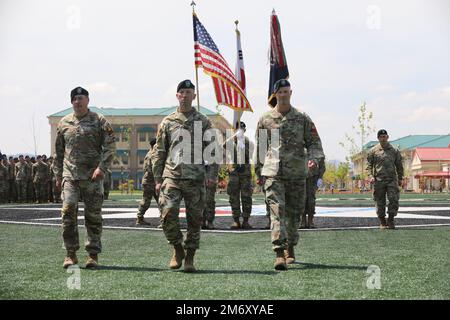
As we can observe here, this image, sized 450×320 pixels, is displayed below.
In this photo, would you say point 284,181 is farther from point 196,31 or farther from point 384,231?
point 196,31

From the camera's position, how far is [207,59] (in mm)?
15102

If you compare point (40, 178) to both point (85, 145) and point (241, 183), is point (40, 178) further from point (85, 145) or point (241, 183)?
point (85, 145)

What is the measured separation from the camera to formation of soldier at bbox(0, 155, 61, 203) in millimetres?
28203

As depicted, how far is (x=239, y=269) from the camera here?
6.99 meters

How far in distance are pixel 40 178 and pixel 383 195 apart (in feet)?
61.9

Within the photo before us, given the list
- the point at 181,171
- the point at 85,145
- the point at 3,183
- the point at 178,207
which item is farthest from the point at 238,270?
the point at 3,183

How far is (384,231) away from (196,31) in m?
6.72

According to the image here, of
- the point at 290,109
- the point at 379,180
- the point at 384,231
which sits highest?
the point at 290,109

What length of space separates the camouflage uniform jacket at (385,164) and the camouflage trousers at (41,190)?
18817mm

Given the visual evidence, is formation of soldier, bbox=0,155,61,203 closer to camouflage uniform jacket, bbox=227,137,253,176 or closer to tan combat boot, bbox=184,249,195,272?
camouflage uniform jacket, bbox=227,137,253,176

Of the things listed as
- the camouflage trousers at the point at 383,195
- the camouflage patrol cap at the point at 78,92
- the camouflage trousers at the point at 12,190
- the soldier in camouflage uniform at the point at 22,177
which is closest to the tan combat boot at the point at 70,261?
the camouflage patrol cap at the point at 78,92

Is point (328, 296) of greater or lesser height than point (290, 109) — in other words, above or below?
below
